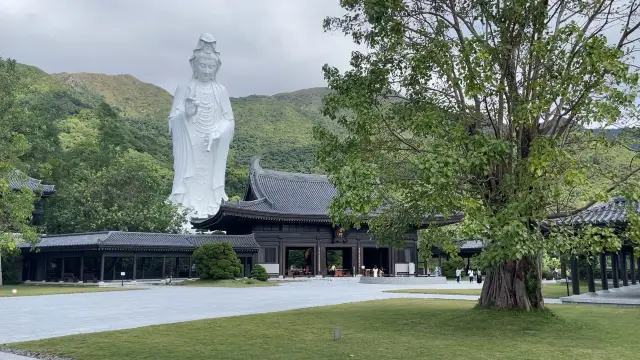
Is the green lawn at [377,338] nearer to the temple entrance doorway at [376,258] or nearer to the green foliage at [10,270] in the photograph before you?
the green foliage at [10,270]

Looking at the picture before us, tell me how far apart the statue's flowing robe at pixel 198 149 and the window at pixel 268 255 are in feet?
27.2

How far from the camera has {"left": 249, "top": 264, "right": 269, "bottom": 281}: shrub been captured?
34.1 metres

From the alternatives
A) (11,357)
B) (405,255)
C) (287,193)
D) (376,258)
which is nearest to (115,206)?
(287,193)

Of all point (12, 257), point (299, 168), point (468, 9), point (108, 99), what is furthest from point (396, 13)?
point (108, 99)

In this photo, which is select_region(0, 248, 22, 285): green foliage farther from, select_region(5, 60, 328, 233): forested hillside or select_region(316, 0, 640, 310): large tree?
select_region(316, 0, 640, 310): large tree

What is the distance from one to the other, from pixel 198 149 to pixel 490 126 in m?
35.2

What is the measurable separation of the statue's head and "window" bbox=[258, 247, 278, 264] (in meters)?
15.6

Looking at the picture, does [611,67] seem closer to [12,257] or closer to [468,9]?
[468,9]

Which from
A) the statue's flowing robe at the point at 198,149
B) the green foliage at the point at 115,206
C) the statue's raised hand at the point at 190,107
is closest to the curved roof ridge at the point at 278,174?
the statue's flowing robe at the point at 198,149

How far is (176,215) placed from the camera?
4147 cm

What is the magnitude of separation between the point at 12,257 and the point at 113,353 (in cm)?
3094

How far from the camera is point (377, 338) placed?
10.3m

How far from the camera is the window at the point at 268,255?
37.6 m

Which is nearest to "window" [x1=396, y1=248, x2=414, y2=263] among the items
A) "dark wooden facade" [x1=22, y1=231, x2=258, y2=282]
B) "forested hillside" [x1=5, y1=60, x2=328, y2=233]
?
"forested hillside" [x1=5, y1=60, x2=328, y2=233]
